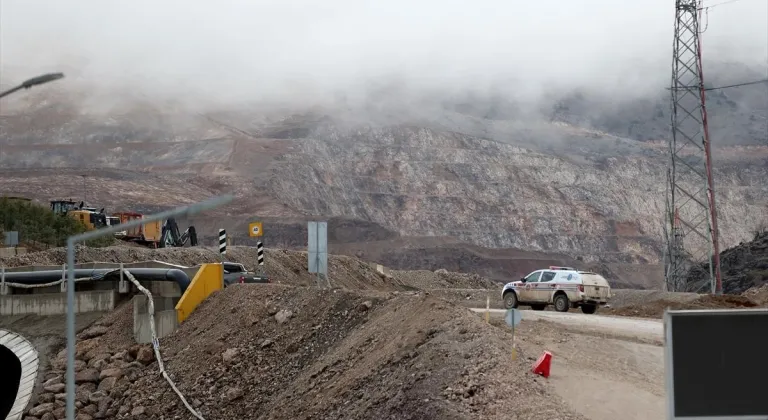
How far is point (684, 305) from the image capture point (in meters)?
35.2

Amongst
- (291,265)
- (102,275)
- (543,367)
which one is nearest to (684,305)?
(543,367)

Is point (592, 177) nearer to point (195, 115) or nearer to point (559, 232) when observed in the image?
point (559, 232)

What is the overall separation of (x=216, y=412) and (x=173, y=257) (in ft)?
98.1

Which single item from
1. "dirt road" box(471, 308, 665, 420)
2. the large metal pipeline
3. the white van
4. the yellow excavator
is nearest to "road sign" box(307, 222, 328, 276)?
the large metal pipeline

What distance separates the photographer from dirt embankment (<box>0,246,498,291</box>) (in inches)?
1845

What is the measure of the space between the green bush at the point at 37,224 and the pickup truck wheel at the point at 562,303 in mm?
38175

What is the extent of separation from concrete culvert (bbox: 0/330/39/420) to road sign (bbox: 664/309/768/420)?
1877 cm

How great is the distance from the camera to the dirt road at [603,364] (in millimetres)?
15859

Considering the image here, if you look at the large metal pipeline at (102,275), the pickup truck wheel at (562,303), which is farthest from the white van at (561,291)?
the large metal pipeline at (102,275)

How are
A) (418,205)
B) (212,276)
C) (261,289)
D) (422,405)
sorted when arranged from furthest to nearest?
(418,205) < (212,276) < (261,289) < (422,405)

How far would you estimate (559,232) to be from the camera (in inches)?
5822

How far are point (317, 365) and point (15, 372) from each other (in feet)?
52.7

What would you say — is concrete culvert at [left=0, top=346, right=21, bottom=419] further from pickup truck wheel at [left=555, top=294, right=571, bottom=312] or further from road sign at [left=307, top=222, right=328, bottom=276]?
pickup truck wheel at [left=555, top=294, right=571, bottom=312]

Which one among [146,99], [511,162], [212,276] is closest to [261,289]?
[212,276]
